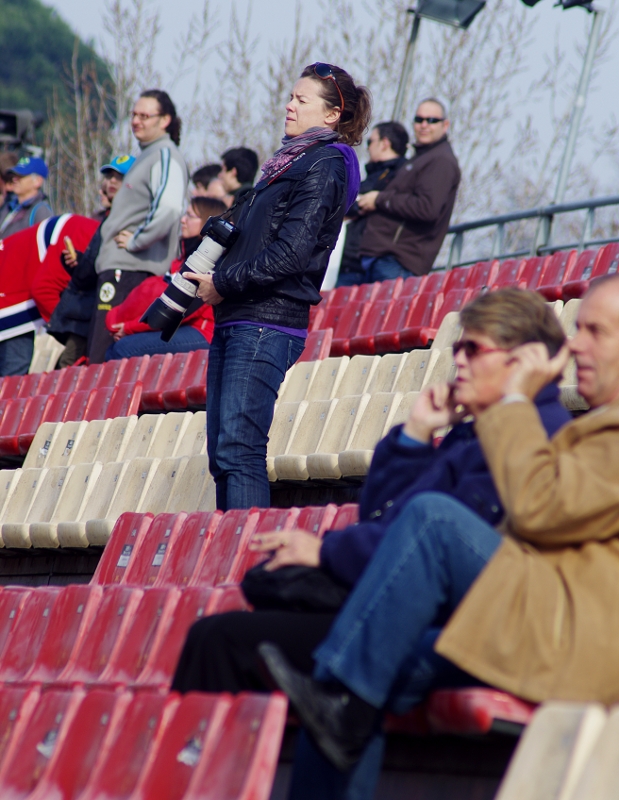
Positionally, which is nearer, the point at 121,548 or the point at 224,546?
the point at 224,546

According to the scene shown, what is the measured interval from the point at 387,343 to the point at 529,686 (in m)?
3.84

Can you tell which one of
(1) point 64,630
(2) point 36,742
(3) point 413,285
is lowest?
(3) point 413,285

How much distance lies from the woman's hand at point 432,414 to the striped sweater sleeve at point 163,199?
3.40 m

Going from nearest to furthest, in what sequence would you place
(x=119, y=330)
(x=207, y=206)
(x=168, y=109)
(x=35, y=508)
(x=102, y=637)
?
(x=102, y=637)
(x=35, y=508)
(x=207, y=206)
(x=168, y=109)
(x=119, y=330)

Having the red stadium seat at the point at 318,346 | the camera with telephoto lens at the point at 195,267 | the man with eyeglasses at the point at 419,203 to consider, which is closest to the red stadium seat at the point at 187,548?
the camera with telephoto lens at the point at 195,267

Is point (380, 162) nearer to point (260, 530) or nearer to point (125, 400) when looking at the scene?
point (125, 400)

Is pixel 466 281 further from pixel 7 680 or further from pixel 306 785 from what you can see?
pixel 306 785

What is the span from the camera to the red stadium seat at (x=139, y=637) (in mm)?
2674

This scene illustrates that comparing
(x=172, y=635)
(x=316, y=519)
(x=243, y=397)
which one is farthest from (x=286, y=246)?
(x=172, y=635)

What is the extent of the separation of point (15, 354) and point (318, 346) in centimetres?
216

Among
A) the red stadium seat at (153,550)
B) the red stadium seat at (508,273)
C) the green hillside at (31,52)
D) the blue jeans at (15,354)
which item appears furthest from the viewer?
the green hillside at (31,52)

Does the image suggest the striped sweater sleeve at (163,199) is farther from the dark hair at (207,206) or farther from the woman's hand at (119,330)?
the woman's hand at (119,330)

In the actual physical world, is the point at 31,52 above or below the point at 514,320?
below

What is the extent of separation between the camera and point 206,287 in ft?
10.3
